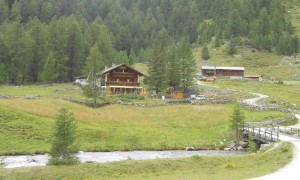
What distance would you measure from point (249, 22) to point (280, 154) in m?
161

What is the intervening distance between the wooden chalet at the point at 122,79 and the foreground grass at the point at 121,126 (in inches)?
990

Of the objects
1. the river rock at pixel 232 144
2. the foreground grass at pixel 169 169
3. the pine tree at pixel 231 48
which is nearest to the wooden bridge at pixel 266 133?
the river rock at pixel 232 144

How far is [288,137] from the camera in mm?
45750

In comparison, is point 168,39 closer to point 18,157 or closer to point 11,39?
point 11,39

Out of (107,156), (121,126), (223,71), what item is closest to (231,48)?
(223,71)

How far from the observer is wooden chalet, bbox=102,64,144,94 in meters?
93.8

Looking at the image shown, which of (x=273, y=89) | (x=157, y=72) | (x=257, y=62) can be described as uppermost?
(x=257, y=62)

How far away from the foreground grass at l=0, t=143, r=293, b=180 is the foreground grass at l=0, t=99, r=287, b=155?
59.2 ft

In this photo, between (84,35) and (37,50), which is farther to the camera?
(84,35)

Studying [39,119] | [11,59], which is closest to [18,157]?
[39,119]

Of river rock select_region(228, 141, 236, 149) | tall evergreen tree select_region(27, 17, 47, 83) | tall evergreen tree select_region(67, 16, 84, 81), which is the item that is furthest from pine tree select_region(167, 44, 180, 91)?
river rock select_region(228, 141, 236, 149)

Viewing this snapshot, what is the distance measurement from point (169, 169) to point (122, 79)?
220 feet

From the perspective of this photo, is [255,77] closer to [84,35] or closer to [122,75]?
[122,75]

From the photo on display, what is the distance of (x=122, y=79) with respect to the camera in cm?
9569
